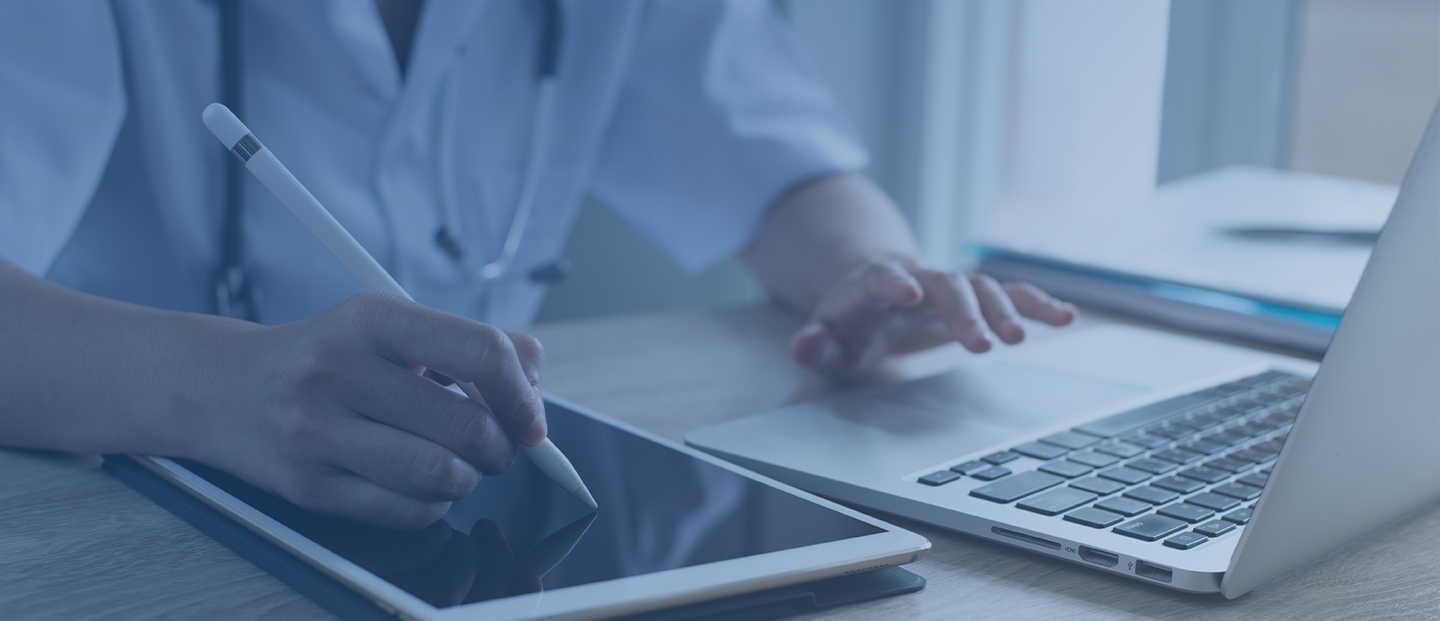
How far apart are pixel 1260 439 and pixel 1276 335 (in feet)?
0.97

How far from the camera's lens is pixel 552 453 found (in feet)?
1.42

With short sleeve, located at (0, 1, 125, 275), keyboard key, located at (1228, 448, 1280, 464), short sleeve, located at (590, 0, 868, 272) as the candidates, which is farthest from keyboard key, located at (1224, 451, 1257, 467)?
short sleeve, located at (0, 1, 125, 275)

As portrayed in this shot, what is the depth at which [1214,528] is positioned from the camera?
411 millimetres

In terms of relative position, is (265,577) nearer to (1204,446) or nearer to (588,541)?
(588,541)

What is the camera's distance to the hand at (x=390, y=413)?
0.40 metres

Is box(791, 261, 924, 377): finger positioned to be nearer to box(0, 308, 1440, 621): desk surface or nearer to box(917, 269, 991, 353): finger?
box(917, 269, 991, 353): finger

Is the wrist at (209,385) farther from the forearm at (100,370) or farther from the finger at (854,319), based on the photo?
the finger at (854,319)

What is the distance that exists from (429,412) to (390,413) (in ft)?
0.05

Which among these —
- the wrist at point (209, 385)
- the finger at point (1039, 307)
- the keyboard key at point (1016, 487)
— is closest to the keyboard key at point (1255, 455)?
the keyboard key at point (1016, 487)

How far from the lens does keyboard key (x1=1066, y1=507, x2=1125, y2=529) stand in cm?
42

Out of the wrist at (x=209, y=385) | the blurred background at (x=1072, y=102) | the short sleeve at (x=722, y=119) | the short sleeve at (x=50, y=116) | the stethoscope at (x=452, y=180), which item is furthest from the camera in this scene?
the blurred background at (x=1072, y=102)

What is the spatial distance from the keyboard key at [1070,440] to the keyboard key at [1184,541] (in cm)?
11

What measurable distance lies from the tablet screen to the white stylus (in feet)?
0.04

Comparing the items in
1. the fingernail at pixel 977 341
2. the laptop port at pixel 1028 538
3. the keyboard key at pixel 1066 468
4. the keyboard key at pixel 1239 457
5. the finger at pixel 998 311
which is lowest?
the laptop port at pixel 1028 538
